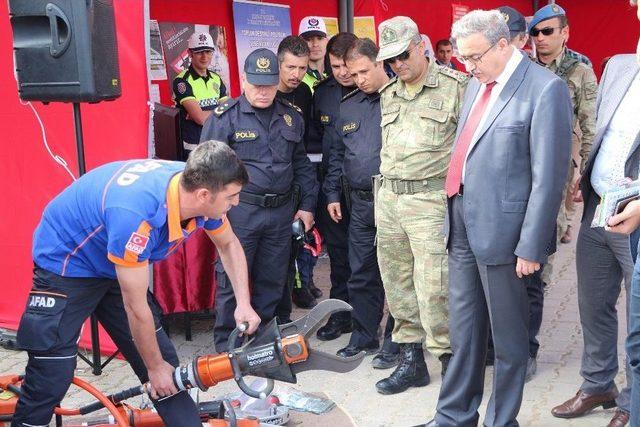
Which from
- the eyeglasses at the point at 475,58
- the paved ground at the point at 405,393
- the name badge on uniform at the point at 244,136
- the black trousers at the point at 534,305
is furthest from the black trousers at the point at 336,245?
the eyeglasses at the point at 475,58

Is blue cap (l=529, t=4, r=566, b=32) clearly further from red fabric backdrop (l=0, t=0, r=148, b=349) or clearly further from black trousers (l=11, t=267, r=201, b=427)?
black trousers (l=11, t=267, r=201, b=427)

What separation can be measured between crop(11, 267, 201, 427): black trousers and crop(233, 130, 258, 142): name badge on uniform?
1.58 meters

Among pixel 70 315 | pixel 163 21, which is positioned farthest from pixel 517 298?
pixel 163 21

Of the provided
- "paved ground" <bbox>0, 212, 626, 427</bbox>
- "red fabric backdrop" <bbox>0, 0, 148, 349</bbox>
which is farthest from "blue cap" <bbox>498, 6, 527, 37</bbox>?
"red fabric backdrop" <bbox>0, 0, 148, 349</bbox>

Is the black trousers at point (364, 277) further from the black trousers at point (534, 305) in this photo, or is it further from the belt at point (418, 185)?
the black trousers at point (534, 305)

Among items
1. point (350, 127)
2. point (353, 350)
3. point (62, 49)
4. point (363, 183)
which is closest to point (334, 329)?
point (353, 350)

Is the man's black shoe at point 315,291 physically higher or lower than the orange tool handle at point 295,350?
lower

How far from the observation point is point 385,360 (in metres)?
4.79

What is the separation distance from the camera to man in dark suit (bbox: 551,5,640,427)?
11.4 feet

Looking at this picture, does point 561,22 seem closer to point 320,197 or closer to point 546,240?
point 320,197

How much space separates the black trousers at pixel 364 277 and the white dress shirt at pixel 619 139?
1505 millimetres

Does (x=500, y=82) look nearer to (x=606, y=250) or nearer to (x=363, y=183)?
(x=606, y=250)

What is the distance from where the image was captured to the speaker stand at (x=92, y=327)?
14.7 feet

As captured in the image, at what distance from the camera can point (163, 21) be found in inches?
248
